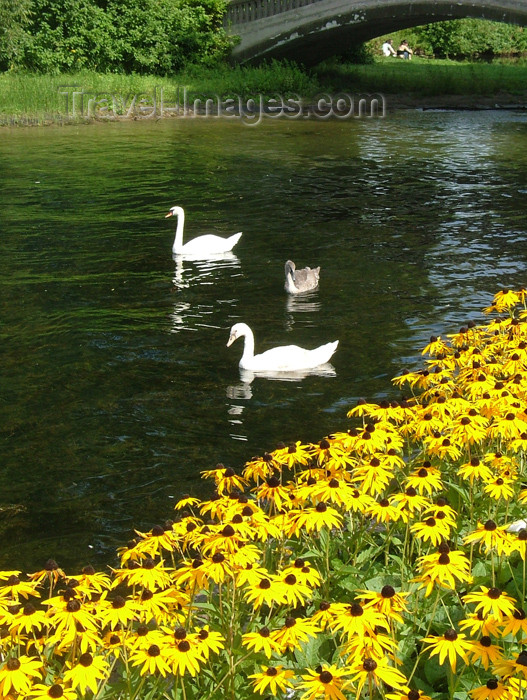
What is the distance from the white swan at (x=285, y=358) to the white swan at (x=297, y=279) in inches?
106

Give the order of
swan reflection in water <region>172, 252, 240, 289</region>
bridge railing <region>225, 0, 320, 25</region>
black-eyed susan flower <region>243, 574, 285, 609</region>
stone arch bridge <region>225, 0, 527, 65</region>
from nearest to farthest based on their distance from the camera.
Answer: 1. black-eyed susan flower <region>243, 574, 285, 609</region>
2. swan reflection in water <region>172, 252, 240, 289</region>
3. stone arch bridge <region>225, 0, 527, 65</region>
4. bridge railing <region>225, 0, 320, 25</region>

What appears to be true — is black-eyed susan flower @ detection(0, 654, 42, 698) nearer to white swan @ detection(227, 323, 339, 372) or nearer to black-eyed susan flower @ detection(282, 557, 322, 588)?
black-eyed susan flower @ detection(282, 557, 322, 588)

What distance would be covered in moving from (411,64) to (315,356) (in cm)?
4186

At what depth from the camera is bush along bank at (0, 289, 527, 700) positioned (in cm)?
336

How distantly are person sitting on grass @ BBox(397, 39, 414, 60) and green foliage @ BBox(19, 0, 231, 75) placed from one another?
18112mm

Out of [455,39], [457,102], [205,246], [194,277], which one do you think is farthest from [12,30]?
[455,39]

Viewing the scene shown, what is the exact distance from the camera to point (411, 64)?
48.8 metres

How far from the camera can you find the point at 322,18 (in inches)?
1496

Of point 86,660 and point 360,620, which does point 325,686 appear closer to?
point 360,620

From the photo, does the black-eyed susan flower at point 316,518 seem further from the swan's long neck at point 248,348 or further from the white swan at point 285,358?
the swan's long neck at point 248,348

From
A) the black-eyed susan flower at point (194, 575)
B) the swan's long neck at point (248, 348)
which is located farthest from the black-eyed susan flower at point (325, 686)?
the swan's long neck at point (248, 348)

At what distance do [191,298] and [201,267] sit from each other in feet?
5.69

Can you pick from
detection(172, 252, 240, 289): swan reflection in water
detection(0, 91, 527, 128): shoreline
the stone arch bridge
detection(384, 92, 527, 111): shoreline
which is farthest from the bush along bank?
detection(384, 92, 527, 111): shoreline

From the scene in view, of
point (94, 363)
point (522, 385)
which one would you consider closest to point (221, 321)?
point (94, 363)
